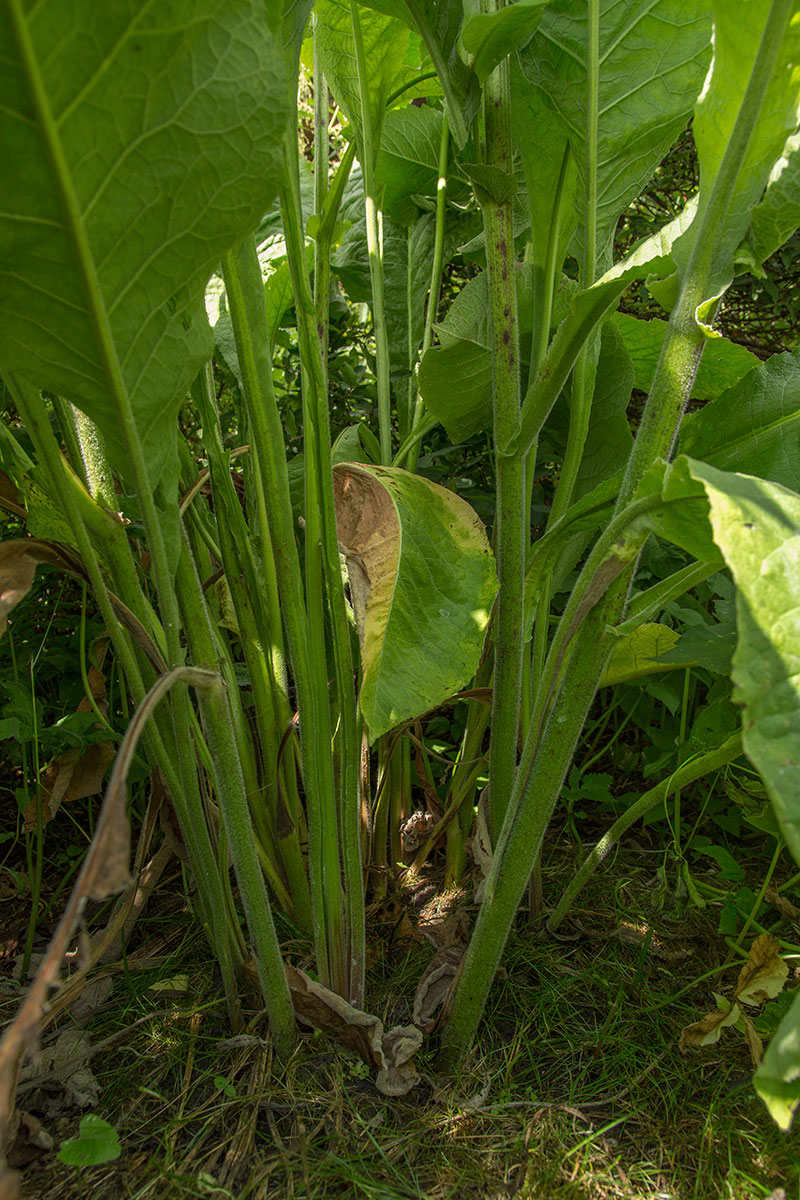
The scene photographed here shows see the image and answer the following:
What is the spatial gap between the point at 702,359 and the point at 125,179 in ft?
2.38

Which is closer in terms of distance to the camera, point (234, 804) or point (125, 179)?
point (125, 179)

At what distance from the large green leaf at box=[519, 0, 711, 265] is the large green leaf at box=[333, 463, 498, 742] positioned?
38 centimetres

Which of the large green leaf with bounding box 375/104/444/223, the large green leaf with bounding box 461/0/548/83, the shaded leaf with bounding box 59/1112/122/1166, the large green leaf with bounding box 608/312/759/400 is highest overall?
the large green leaf with bounding box 375/104/444/223

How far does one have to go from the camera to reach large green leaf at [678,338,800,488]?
74 cm

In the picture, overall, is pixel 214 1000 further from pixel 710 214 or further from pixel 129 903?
pixel 710 214

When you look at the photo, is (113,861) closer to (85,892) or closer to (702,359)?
(85,892)

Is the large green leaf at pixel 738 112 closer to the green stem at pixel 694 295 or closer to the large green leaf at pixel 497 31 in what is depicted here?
the green stem at pixel 694 295

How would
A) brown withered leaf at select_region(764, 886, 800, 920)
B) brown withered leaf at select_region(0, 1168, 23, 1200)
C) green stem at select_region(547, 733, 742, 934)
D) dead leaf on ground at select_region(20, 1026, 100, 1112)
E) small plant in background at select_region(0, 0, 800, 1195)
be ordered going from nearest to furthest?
brown withered leaf at select_region(0, 1168, 23, 1200) → small plant in background at select_region(0, 0, 800, 1195) → dead leaf on ground at select_region(20, 1026, 100, 1112) → green stem at select_region(547, 733, 742, 934) → brown withered leaf at select_region(764, 886, 800, 920)

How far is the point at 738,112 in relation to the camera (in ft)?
1.82

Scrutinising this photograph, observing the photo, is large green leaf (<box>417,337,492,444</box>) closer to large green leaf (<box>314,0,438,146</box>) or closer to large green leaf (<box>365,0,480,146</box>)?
large green leaf (<box>365,0,480,146</box>)

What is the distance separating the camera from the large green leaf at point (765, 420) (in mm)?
737

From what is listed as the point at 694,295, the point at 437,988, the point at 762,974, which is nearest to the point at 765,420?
the point at 694,295

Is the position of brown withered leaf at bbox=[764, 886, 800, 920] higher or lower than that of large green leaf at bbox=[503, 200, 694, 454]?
lower

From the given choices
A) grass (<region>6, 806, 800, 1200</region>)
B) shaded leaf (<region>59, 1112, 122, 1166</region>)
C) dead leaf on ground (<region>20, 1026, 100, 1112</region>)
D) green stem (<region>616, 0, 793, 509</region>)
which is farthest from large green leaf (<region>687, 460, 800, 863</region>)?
dead leaf on ground (<region>20, 1026, 100, 1112</region>)
